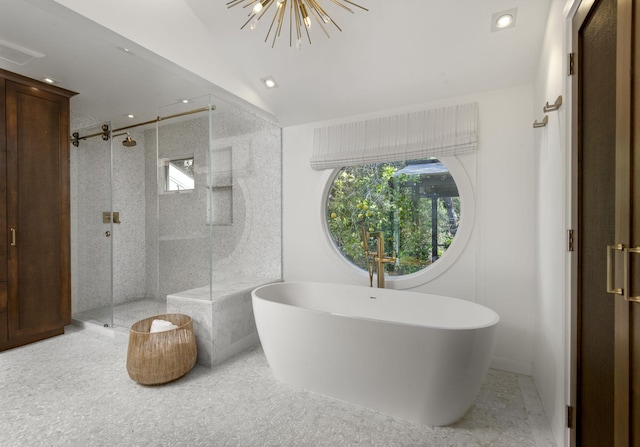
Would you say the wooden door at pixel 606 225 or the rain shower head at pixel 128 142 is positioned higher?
the rain shower head at pixel 128 142

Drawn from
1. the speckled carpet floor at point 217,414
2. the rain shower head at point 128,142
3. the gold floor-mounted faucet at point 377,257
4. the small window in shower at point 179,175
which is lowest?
the speckled carpet floor at point 217,414

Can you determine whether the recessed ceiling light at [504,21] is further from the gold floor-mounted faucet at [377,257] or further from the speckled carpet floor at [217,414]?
the speckled carpet floor at [217,414]

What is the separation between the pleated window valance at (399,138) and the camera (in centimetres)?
255

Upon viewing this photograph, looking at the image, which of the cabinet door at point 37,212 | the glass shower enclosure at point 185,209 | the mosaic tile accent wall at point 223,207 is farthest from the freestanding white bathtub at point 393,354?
the cabinet door at point 37,212

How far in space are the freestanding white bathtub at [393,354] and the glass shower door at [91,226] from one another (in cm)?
234

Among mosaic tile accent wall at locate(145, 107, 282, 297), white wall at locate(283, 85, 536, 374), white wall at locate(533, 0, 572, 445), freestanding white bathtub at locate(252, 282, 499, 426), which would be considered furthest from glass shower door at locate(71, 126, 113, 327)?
white wall at locate(533, 0, 572, 445)

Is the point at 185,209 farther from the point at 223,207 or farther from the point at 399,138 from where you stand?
the point at 399,138

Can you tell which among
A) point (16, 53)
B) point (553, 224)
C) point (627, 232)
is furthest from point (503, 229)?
point (16, 53)

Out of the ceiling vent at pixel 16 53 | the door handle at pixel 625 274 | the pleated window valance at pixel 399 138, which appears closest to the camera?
the door handle at pixel 625 274

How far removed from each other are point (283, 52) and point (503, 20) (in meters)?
1.59

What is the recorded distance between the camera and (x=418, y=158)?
2.75 m

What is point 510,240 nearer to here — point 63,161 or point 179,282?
point 179,282

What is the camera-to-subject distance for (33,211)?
9.50ft

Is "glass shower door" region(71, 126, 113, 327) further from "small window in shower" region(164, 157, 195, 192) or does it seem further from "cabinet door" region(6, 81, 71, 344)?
"small window in shower" region(164, 157, 195, 192)
